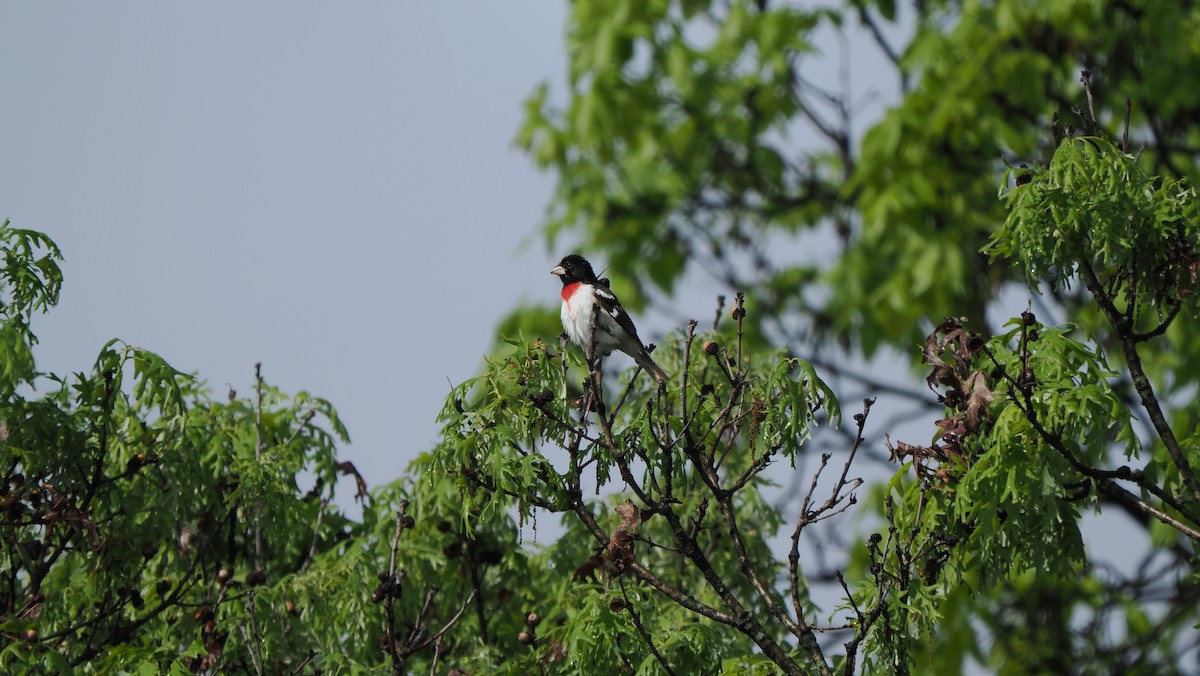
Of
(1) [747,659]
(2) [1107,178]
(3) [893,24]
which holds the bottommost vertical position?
(1) [747,659]

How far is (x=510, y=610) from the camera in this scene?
22.0ft

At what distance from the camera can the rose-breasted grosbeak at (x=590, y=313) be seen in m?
7.04

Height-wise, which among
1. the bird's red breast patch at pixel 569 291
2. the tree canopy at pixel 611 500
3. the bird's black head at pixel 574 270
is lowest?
the tree canopy at pixel 611 500

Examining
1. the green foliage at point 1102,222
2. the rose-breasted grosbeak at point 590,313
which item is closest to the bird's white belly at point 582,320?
the rose-breasted grosbeak at point 590,313

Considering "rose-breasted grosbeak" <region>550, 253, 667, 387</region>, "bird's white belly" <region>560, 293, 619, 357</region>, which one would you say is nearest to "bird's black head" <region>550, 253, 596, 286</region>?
"rose-breasted grosbeak" <region>550, 253, 667, 387</region>

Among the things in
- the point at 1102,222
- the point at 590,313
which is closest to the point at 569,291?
the point at 590,313

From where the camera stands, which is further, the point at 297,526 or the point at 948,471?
the point at 297,526

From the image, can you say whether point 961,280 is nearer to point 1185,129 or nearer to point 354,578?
point 1185,129

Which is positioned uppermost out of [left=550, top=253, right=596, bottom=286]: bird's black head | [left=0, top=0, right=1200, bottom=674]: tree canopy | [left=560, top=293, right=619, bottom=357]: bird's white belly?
[left=550, top=253, right=596, bottom=286]: bird's black head

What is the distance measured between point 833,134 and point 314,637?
1018 centimetres

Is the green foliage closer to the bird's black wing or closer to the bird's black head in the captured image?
the bird's black wing

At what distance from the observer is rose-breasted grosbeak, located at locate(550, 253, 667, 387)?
704 centimetres

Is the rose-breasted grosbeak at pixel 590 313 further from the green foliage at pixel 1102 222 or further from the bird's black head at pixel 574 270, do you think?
the green foliage at pixel 1102 222

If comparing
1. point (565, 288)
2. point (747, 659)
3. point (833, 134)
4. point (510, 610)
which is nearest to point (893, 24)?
point (833, 134)
